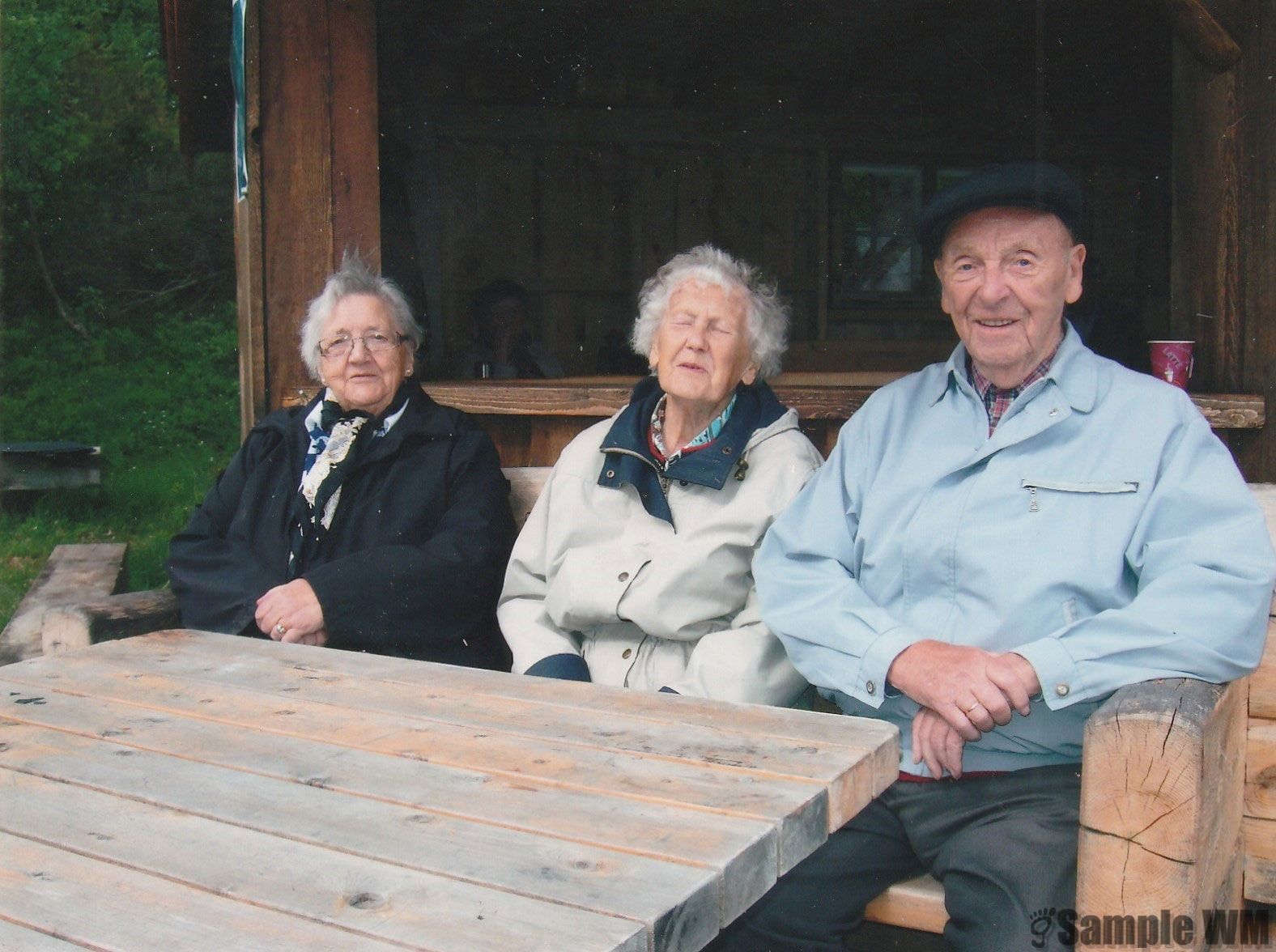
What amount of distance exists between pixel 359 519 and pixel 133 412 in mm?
12507

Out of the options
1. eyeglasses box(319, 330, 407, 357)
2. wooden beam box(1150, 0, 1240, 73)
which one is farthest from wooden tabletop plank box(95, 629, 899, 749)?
wooden beam box(1150, 0, 1240, 73)

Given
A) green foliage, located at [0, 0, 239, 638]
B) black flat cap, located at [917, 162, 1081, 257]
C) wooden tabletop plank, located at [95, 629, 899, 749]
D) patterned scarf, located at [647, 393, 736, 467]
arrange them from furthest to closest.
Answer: green foliage, located at [0, 0, 239, 638], patterned scarf, located at [647, 393, 736, 467], black flat cap, located at [917, 162, 1081, 257], wooden tabletop plank, located at [95, 629, 899, 749]

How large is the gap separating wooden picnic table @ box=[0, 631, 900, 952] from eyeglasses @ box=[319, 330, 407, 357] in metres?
1.06

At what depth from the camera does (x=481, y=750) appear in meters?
1.67

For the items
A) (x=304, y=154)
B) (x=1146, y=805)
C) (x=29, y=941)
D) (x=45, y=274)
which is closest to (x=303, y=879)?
(x=29, y=941)

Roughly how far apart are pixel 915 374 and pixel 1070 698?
28.7 inches

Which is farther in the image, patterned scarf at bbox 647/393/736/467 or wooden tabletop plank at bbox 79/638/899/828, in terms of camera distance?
patterned scarf at bbox 647/393/736/467

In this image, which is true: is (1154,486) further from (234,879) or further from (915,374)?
(234,879)

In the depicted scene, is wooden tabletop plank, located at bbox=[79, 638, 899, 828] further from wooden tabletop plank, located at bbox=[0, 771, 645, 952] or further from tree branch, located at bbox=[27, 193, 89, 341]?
tree branch, located at bbox=[27, 193, 89, 341]

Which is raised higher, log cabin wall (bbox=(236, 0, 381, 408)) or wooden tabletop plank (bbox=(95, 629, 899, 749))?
log cabin wall (bbox=(236, 0, 381, 408))

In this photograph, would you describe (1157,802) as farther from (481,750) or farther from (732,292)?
(732,292)

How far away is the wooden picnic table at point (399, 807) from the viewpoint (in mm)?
1181

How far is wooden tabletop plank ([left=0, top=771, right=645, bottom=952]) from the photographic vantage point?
1.14m

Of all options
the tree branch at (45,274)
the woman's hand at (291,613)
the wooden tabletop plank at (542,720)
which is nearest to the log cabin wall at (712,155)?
the woman's hand at (291,613)
